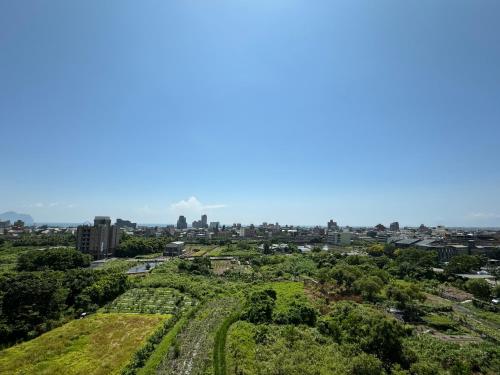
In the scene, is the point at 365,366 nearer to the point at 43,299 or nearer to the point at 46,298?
the point at 46,298

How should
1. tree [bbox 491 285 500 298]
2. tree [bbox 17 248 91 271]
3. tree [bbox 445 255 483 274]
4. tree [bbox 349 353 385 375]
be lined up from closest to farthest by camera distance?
1. tree [bbox 349 353 385 375]
2. tree [bbox 491 285 500 298]
3. tree [bbox 17 248 91 271]
4. tree [bbox 445 255 483 274]

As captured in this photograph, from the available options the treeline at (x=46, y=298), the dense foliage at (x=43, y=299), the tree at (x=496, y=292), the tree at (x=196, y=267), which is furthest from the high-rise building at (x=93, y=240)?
the tree at (x=496, y=292)

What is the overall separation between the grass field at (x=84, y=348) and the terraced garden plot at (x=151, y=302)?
2186 mm

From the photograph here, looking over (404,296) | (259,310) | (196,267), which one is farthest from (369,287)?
(196,267)

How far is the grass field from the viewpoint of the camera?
18.4 metres

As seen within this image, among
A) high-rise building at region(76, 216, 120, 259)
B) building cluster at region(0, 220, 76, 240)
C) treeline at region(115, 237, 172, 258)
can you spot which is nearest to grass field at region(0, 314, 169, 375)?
high-rise building at region(76, 216, 120, 259)

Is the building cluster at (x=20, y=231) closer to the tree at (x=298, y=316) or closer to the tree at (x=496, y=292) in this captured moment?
the tree at (x=298, y=316)

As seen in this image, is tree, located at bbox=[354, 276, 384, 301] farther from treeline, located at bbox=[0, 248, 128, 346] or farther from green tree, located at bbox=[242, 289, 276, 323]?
treeline, located at bbox=[0, 248, 128, 346]

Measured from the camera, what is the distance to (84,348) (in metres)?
20.9

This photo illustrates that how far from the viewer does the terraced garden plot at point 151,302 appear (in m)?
28.8

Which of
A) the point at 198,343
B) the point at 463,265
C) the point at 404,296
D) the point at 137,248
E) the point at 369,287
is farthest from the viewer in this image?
the point at 137,248

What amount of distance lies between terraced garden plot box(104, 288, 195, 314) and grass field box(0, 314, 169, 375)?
219 cm

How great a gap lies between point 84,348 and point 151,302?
10.4m

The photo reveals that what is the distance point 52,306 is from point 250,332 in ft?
62.3
